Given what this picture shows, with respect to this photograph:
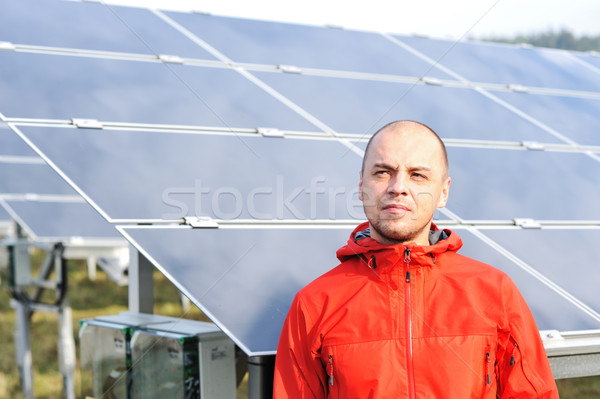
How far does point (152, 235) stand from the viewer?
3605 millimetres

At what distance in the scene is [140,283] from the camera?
4.92m

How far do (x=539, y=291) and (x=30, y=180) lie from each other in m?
8.21

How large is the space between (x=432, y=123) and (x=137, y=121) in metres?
2.45

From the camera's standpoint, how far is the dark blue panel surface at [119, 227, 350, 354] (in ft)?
10.7

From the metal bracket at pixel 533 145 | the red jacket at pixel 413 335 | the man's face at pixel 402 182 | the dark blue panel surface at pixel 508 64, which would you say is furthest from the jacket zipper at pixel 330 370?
the dark blue panel surface at pixel 508 64

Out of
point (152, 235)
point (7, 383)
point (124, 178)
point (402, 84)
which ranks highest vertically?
point (402, 84)

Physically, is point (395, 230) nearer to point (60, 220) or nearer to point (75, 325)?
point (60, 220)

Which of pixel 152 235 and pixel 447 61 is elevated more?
pixel 447 61

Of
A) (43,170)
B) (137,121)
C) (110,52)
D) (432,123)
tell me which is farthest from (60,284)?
(432,123)

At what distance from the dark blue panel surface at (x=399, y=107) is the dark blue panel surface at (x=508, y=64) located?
0.96 metres

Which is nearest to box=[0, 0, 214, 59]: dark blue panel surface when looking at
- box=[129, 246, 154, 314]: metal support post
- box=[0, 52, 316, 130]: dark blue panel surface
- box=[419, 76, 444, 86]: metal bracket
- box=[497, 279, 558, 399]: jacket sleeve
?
box=[0, 52, 316, 130]: dark blue panel surface

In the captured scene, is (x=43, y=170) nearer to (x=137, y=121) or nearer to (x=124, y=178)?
(x=137, y=121)

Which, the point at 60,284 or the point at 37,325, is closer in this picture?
the point at 60,284

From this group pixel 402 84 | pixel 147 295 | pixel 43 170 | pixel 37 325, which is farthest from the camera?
pixel 37 325
